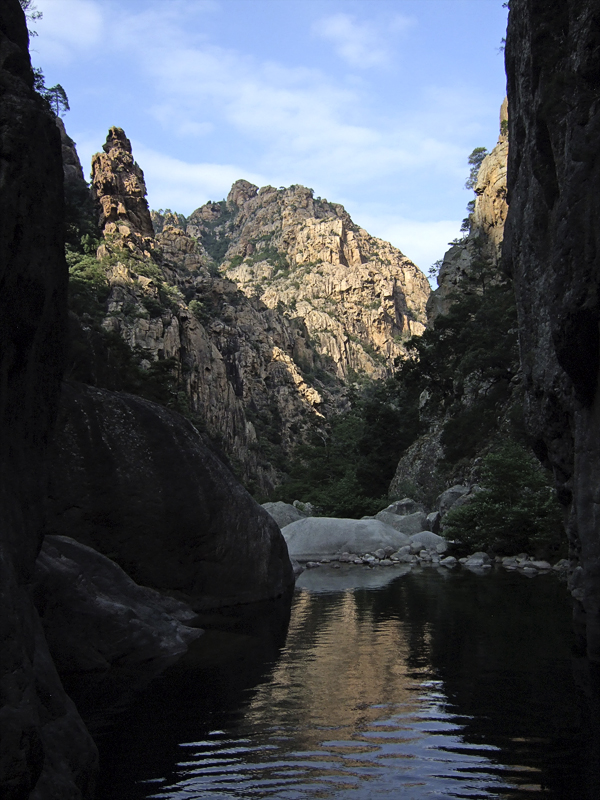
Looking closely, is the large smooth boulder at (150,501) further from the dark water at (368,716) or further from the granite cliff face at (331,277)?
the granite cliff face at (331,277)

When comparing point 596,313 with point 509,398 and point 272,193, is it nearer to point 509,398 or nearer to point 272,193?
point 509,398

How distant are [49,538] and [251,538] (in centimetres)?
549

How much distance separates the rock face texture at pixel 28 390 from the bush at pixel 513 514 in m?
16.4

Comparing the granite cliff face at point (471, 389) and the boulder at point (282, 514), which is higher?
the granite cliff face at point (471, 389)

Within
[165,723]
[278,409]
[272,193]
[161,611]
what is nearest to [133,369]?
[161,611]

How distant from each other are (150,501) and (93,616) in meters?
4.14

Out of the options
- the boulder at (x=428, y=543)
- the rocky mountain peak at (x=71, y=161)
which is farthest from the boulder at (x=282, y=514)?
the rocky mountain peak at (x=71, y=161)

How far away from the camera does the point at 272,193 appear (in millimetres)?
179500

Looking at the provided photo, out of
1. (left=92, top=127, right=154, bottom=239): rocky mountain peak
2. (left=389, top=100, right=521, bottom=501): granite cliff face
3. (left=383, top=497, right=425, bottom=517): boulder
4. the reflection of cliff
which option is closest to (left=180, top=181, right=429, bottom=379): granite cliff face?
(left=92, top=127, right=154, bottom=239): rocky mountain peak

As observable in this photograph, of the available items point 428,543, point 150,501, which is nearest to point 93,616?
point 150,501

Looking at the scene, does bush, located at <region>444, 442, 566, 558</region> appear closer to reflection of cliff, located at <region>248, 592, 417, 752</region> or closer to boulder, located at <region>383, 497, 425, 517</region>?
reflection of cliff, located at <region>248, 592, 417, 752</region>

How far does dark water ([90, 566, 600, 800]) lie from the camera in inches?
189

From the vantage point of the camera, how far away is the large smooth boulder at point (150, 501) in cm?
1211

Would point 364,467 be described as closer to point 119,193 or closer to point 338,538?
point 338,538
